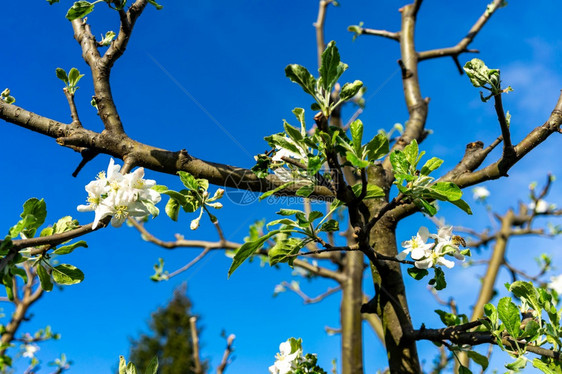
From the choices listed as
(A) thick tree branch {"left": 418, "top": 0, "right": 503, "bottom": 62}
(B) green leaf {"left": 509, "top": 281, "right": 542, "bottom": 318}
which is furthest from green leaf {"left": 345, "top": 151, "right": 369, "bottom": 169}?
(A) thick tree branch {"left": 418, "top": 0, "right": 503, "bottom": 62}

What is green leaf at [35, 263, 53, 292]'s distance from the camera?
43.4 inches

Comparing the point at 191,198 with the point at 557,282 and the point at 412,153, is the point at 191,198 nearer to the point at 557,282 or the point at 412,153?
the point at 412,153

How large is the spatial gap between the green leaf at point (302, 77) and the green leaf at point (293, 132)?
0.08m

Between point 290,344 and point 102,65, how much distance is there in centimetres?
114

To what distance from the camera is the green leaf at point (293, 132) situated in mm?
917

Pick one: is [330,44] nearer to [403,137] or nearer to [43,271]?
[43,271]

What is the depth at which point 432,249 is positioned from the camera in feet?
3.85

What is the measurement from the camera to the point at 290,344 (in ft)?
4.85

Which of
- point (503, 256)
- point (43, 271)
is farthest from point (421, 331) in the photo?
point (503, 256)

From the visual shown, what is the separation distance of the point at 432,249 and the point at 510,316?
241 mm

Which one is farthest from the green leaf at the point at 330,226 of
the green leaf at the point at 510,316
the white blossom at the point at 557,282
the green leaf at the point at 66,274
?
the white blossom at the point at 557,282

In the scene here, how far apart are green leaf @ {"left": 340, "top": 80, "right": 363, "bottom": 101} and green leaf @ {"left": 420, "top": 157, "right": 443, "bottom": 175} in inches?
9.2

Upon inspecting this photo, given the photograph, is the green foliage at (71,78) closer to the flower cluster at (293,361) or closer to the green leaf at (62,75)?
the green leaf at (62,75)

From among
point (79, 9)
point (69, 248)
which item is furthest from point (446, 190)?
point (79, 9)
